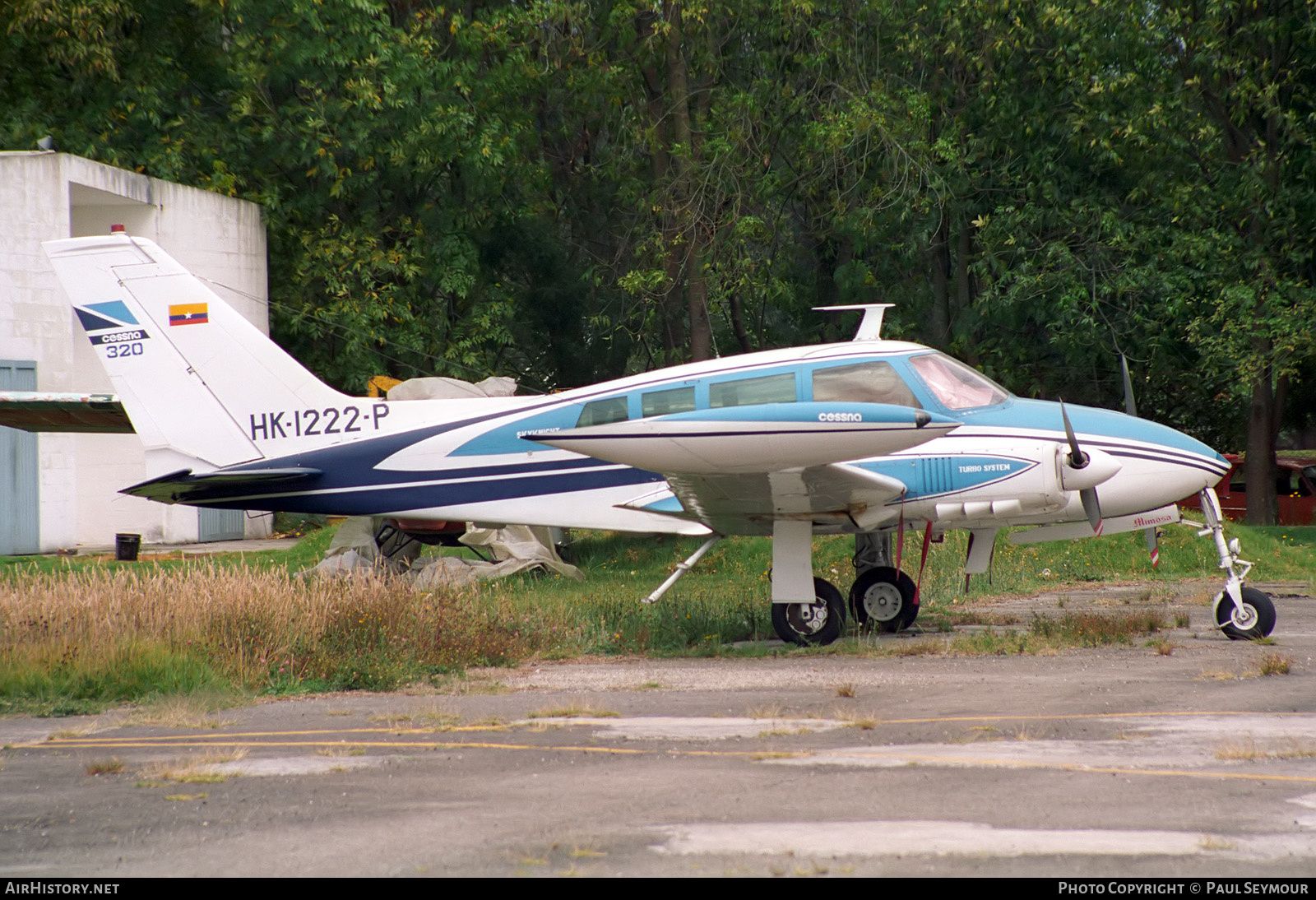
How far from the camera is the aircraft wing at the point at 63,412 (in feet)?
46.6

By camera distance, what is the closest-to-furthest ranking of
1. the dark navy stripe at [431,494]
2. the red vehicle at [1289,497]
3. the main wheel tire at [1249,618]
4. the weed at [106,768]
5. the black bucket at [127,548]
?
the weed at [106,768]
the main wheel tire at [1249,618]
the dark navy stripe at [431,494]
the black bucket at [127,548]
the red vehicle at [1289,497]

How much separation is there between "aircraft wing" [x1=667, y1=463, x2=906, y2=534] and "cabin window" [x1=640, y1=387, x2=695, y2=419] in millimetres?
680

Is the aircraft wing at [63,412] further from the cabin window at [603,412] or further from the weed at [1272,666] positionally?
the weed at [1272,666]

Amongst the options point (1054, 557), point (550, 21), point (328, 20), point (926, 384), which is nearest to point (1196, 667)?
point (926, 384)

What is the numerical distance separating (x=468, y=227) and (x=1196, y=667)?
2122 cm

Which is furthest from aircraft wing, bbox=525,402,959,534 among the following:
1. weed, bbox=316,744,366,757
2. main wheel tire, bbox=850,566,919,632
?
weed, bbox=316,744,366,757

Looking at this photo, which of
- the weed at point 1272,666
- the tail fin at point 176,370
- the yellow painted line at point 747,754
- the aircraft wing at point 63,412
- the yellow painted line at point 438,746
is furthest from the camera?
the aircraft wing at point 63,412

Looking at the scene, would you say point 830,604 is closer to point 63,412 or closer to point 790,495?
point 790,495

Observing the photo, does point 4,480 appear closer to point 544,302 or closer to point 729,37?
point 544,302

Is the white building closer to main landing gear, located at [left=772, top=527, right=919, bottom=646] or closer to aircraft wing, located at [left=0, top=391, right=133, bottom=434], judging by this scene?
aircraft wing, located at [left=0, top=391, right=133, bottom=434]

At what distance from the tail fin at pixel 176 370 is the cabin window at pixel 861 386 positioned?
5.16 meters

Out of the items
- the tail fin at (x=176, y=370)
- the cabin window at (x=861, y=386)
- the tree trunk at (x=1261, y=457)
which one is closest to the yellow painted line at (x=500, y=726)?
the cabin window at (x=861, y=386)

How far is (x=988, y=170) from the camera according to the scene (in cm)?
2658

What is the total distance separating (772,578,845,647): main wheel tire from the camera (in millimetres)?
12070
